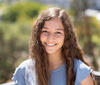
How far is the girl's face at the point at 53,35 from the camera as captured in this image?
1609mm

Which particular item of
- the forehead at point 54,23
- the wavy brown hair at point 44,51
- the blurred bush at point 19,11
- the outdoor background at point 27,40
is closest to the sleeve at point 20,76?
the wavy brown hair at point 44,51

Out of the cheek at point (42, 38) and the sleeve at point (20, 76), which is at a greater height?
the cheek at point (42, 38)

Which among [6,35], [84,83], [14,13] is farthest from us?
[14,13]

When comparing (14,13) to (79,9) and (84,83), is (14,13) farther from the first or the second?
(84,83)

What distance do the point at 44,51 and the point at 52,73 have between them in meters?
0.17

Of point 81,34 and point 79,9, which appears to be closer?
point 81,34

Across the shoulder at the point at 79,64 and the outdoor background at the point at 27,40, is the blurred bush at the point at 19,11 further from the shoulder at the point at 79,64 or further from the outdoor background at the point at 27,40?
the shoulder at the point at 79,64

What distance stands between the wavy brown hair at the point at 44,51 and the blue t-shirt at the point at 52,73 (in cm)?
3

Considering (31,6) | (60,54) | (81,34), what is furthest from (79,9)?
(31,6)

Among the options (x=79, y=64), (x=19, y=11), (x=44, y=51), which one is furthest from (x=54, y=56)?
(x=19, y=11)

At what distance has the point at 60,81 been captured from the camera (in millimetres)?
1632

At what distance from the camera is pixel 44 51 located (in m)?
1.74

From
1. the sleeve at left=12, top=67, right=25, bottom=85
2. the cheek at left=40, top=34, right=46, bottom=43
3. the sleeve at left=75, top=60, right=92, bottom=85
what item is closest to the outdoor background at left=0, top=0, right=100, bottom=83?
the sleeve at left=12, top=67, right=25, bottom=85

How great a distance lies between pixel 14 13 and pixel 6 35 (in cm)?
1302
